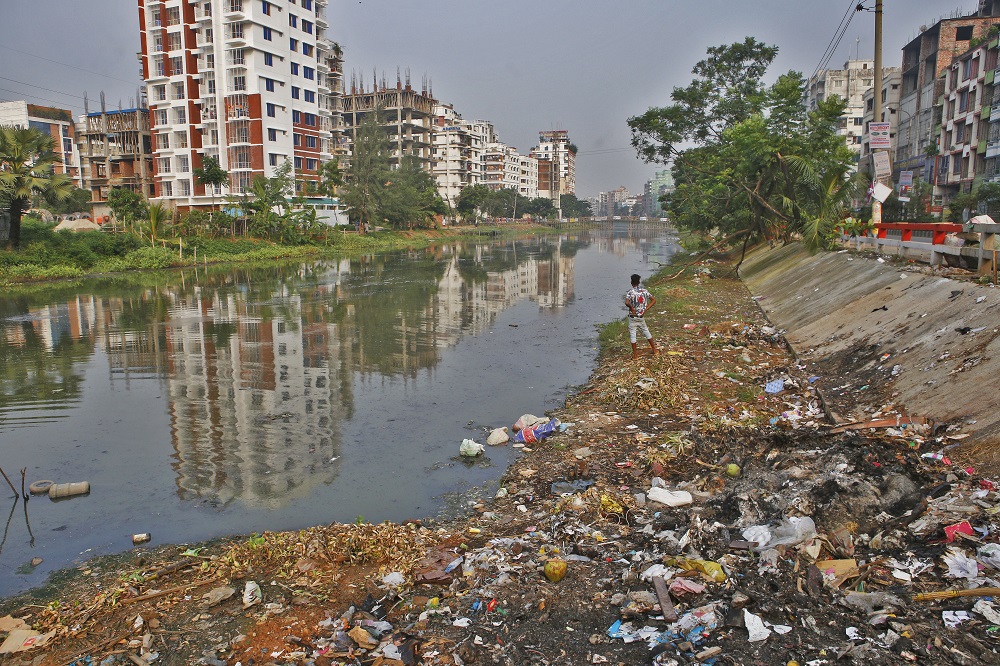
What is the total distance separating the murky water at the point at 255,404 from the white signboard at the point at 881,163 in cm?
760

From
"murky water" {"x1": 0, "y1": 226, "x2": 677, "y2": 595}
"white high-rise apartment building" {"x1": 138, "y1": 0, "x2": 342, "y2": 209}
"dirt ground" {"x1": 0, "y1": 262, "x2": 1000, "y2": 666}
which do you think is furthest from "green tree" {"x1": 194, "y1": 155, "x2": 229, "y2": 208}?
"dirt ground" {"x1": 0, "y1": 262, "x2": 1000, "y2": 666}

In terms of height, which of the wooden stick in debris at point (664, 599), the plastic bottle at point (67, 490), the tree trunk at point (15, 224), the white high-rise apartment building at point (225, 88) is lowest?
the plastic bottle at point (67, 490)

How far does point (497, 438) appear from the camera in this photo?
27.5 feet

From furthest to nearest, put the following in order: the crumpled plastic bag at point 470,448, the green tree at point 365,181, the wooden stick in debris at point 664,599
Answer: the green tree at point 365,181
the crumpled plastic bag at point 470,448
the wooden stick in debris at point 664,599

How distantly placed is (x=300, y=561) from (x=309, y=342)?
10221mm

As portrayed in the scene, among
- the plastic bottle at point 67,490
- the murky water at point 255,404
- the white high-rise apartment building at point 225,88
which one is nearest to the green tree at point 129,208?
the white high-rise apartment building at point 225,88

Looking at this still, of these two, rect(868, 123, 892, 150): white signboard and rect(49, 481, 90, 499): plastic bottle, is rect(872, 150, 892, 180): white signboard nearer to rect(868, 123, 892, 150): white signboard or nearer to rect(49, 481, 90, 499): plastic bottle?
rect(868, 123, 892, 150): white signboard

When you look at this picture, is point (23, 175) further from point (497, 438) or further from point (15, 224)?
point (497, 438)

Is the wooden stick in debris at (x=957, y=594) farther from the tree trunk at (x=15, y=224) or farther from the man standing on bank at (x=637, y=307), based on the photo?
the tree trunk at (x=15, y=224)

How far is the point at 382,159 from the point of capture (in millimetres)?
59594

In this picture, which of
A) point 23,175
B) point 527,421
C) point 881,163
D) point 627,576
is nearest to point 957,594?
point 627,576

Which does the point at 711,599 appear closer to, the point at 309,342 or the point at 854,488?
the point at 854,488

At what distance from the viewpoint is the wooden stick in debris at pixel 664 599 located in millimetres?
3863

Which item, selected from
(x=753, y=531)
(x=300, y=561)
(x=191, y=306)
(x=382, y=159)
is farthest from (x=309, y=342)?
(x=382, y=159)
